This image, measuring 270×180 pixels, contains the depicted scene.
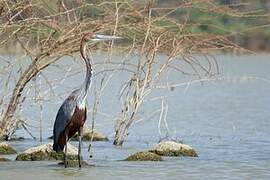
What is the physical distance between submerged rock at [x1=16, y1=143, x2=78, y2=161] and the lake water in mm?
275

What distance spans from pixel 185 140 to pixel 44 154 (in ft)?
13.2

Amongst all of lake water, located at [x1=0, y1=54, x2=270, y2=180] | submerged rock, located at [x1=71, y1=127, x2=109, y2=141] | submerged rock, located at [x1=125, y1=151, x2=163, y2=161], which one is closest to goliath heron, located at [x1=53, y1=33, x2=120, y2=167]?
lake water, located at [x1=0, y1=54, x2=270, y2=180]

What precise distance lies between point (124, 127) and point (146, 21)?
6.36 feet

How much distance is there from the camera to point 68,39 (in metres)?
13.0

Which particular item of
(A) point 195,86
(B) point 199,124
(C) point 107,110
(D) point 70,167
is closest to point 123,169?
(D) point 70,167

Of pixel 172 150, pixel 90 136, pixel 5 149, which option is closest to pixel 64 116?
pixel 5 149

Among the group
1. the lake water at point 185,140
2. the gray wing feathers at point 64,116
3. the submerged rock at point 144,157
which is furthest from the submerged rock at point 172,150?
the gray wing feathers at point 64,116

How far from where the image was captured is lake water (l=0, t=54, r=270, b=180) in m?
11.7

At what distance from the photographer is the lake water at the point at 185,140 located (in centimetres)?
1167

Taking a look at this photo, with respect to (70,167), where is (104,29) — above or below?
above

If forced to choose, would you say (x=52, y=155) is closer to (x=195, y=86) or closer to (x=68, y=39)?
(x=68, y=39)

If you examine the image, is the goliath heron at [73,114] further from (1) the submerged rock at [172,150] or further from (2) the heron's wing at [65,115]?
(1) the submerged rock at [172,150]

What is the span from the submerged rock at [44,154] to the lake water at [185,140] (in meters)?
0.28

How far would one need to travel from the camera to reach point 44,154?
12766 mm
